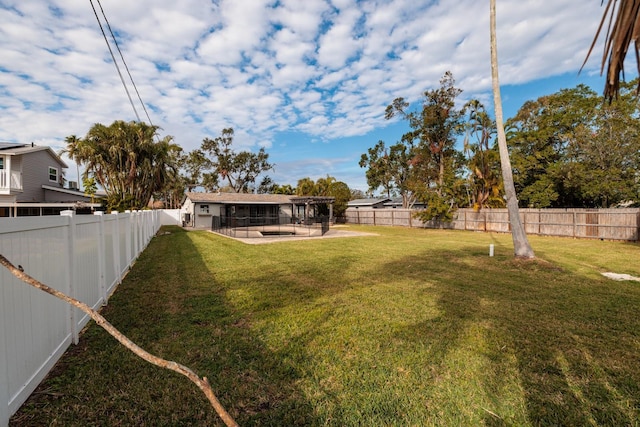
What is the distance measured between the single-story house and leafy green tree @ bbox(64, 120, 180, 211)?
3.80 meters

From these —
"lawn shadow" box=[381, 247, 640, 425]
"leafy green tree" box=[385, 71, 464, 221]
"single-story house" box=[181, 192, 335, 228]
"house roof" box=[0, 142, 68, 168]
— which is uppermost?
"leafy green tree" box=[385, 71, 464, 221]

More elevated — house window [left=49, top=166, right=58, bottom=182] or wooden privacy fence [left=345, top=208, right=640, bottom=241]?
house window [left=49, top=166, right=58, bottom=182]

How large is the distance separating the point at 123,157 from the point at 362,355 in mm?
25297

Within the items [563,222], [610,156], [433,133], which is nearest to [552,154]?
[610,156]

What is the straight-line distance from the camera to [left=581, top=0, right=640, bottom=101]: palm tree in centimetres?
119

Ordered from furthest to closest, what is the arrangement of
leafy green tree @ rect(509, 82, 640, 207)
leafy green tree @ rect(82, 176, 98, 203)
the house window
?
1. leafy green tree @ rect(82, 176, 98, 203)
2. the house window
3. leafy green tree @ rect(509, 82, 640, 207)

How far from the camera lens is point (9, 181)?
15.6m

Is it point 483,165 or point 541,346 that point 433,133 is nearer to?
point 483,165

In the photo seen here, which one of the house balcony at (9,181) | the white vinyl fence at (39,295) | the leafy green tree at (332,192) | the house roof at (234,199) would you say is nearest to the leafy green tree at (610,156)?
the leafy green tree at (332,192)

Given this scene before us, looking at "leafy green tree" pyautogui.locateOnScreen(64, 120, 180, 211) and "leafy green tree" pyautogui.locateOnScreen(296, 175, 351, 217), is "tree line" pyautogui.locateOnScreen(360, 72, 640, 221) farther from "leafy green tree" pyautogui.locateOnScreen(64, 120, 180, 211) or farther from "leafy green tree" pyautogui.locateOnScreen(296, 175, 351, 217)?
"leafy green tree" pyautogui.locateOnScreen(64, 120, 180, 211)

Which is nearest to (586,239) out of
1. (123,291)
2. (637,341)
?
(637,341)

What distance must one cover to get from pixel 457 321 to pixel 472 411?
2066 millimetres

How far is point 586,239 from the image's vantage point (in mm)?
15234

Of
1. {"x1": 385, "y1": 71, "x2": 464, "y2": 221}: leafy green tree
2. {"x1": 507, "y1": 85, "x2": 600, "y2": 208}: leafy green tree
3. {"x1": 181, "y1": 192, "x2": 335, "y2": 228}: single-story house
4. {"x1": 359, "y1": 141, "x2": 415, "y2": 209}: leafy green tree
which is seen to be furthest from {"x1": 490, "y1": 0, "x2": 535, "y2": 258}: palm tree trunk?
{"x1": 359, "y1": 141, "x2": 415, "y2": 209}: leafy green tree
